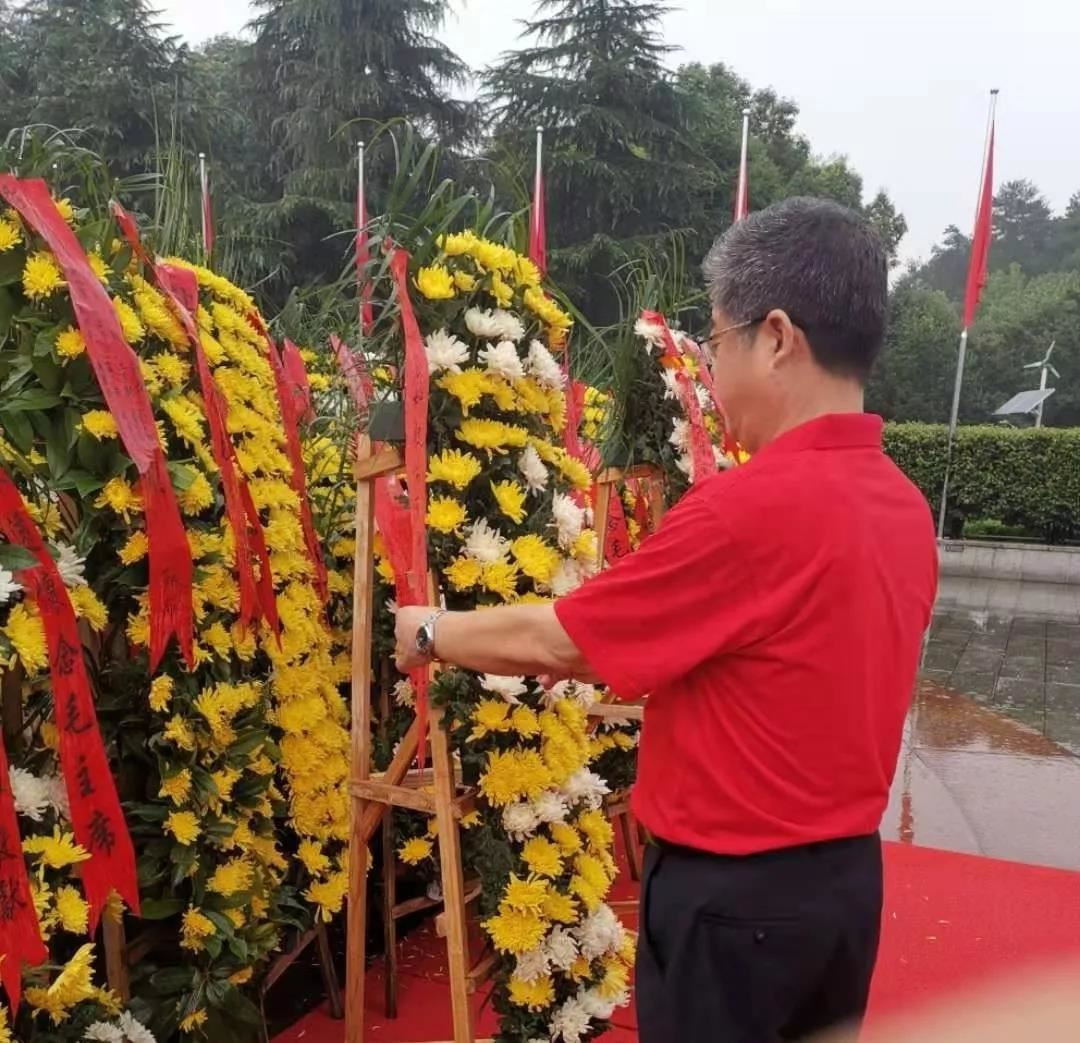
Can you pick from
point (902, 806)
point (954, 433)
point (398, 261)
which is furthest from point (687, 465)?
point (954, 433)

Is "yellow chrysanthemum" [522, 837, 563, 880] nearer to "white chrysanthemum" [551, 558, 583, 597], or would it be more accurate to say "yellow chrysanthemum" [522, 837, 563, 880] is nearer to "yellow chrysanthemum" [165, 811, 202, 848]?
"white chrysanthemum" [551, 558, 583, 597]

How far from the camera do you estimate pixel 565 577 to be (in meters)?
2.11

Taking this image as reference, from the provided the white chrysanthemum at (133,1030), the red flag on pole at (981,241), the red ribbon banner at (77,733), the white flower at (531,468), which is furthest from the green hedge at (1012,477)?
the red ribbon banner at (77,733)

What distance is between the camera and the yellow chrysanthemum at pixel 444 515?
6.38ft

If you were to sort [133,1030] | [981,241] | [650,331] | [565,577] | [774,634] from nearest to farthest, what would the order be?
[774,634]
[133,1030]
[565,577]
[650,331]
[981,241]

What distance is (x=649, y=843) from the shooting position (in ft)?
5.00

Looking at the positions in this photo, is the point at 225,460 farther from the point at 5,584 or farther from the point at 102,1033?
the point at 102,1033

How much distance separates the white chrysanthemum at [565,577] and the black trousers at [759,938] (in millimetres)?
721

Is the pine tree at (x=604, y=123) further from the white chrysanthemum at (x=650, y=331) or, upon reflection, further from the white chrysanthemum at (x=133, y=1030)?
the white chrysanthemum at (x=133, y=1030)

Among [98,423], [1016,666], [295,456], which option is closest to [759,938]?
[98,423]

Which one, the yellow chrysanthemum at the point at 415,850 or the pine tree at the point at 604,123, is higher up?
the pine tree at the point at 604,123

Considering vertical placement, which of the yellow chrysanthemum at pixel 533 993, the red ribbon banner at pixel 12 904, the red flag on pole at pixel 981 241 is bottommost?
the yellow chrysanthemum at pixel 533 993

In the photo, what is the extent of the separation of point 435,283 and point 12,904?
4.11 feet

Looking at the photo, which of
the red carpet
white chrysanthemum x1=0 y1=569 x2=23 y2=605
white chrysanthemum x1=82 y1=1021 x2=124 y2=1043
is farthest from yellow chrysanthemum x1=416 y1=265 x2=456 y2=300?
the red carpet
